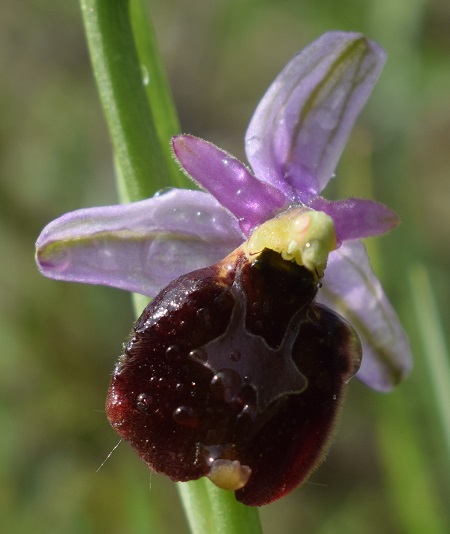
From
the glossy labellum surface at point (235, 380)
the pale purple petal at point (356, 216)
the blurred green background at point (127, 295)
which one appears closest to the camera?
the glossy labellum surface at point (235, 380)

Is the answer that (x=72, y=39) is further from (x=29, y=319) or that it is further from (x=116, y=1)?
(x=116, y=1)

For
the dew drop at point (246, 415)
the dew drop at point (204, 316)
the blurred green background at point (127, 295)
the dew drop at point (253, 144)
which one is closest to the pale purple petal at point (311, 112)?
the dew drop at point (253, 144)

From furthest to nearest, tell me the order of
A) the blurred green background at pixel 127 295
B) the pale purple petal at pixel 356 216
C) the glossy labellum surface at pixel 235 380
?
the blurred green background at pixel 127 295
the pale purple petal at pixel 356 216
the glossy labellum surface at pixel 235 380

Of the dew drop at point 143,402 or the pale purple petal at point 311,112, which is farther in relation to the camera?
the pale purple petal at point 311,112

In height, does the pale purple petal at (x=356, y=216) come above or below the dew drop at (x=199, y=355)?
above

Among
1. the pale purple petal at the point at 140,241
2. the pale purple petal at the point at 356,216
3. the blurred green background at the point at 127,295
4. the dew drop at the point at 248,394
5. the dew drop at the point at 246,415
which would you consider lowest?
the blurred green background at the point at 127,295

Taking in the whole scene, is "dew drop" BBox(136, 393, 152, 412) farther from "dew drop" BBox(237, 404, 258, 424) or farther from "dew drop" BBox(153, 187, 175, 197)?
"dew drop" BBox(153, 187, 175, 197)

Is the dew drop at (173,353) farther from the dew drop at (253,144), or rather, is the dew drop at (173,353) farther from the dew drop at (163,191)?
the dew drop at (253,144)
